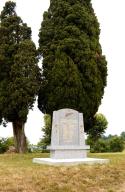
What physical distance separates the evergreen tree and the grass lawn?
7669 mm

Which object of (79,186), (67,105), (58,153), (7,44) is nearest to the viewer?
(79,186)

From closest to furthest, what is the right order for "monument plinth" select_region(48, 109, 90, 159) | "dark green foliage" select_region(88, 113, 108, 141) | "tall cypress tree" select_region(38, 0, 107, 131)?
"monument plinth" select_region(48, 109, 90, 159) → "tall cypress tree" select_region(38, 0, 107, 131) → "dark green foliage" select_region(88, 113, 108, 141)

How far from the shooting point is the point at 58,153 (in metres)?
19.4

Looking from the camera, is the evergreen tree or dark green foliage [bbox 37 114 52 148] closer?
the evergreen tree

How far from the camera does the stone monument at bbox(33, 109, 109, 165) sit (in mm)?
19453

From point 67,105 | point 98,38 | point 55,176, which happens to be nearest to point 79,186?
point 55,176

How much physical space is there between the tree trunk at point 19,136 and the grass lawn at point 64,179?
8728mm

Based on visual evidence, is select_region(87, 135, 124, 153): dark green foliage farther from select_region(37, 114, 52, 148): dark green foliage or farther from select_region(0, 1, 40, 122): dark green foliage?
select_region(0, 1, 40, 122): dark green foliage

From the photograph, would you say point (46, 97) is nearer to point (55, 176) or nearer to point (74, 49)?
point (74, 49)

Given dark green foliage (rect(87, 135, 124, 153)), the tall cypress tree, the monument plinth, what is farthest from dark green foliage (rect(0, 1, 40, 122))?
dark green foliage (rect(87, 135, 124, 153))

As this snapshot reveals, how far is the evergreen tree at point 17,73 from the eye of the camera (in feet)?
78.7

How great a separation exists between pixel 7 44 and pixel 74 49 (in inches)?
145

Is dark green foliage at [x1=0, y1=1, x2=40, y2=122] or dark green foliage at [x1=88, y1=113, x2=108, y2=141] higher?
dark green foliage at [x1=0, y1=1, x2=40, y2=122]

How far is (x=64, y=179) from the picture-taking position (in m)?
14.8
